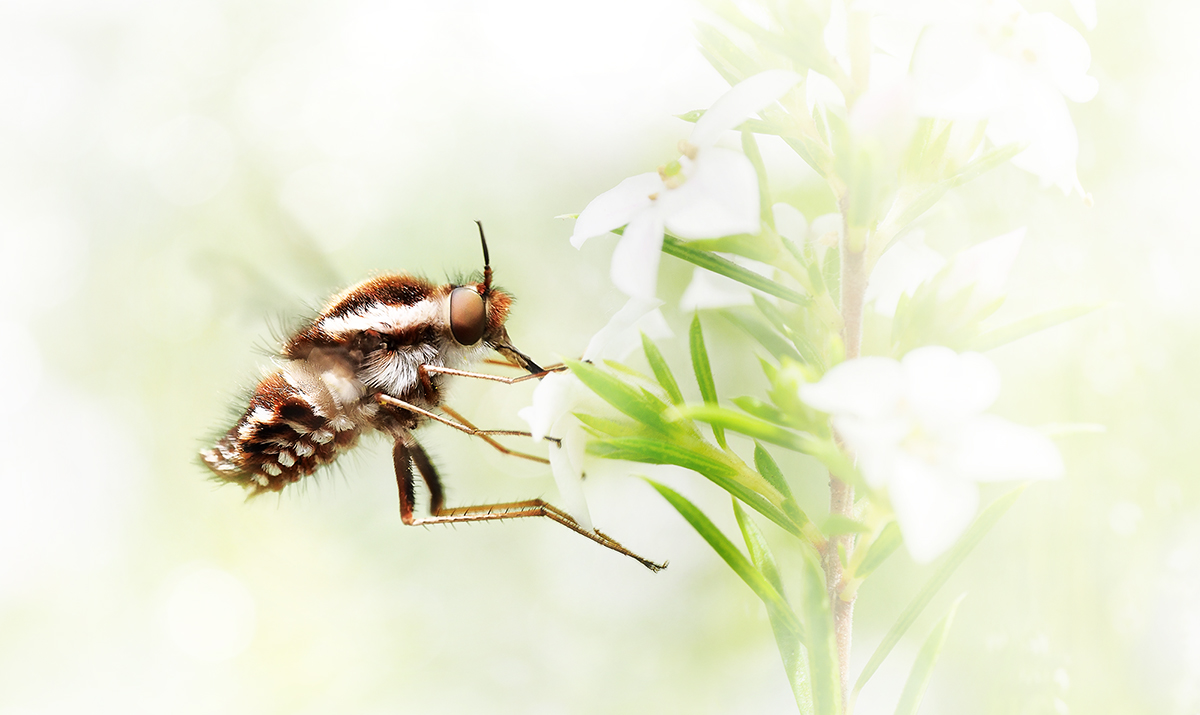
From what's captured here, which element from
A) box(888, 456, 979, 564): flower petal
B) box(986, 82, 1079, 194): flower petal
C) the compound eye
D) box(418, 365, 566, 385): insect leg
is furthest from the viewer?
the compound eye

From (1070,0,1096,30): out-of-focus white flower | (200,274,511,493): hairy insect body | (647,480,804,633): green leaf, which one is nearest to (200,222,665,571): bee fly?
(200,274,511,493): hairy insect body

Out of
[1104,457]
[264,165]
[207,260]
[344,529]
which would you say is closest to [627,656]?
[344,529]

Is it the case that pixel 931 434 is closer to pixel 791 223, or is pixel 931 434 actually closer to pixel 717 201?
pixel 717 201

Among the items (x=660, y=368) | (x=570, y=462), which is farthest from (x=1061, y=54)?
(x=570, y=462)

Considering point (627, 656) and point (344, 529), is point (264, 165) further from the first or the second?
point (627, 656)

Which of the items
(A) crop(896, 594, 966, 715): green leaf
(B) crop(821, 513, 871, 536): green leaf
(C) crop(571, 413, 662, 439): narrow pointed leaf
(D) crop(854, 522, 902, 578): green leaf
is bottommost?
(A) crop(896, 594, 966, 715): green leaf

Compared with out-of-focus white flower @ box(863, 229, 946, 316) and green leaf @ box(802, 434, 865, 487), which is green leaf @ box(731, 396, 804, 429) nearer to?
green leaf @ box(802, 434, 865, 487)

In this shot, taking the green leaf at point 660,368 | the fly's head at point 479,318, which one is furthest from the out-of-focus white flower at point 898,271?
the fly's head at point 479,318
